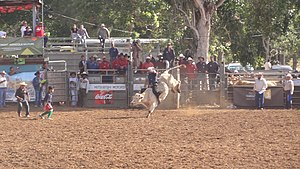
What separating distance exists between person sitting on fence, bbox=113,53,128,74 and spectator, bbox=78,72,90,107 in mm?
1339

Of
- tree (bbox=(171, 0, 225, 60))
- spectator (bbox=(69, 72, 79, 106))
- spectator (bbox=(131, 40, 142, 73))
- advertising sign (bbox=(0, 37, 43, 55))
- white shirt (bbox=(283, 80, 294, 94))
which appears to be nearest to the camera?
white shirt (bbox=(283, 80, 294, 94))

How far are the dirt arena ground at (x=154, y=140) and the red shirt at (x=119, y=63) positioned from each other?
4.00 meters

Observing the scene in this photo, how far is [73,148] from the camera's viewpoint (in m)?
13.4

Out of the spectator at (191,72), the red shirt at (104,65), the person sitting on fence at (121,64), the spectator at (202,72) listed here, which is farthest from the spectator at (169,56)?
the red shirt at (104,65)

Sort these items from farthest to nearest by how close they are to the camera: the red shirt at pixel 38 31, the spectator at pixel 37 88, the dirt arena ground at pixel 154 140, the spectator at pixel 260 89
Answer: the red shirt at pixel 38 31, the spectator at pixel 37 88, the spectator at pixel 260 89, the dirt arena ground at pixel 154 140

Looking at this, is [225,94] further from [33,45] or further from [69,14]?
[69,14]

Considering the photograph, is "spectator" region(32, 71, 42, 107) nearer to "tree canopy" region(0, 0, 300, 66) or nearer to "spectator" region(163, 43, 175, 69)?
"spectator" region(163, 43, 175, 69)

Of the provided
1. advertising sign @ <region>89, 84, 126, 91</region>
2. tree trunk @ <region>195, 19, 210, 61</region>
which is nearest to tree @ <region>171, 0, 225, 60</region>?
tree trunk @ <region>195, 19, 210, 61</region>

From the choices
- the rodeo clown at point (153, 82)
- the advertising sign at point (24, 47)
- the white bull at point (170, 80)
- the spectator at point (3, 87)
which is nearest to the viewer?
the rodeo clown at point (153, 82)

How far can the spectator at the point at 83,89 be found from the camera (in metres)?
25.0

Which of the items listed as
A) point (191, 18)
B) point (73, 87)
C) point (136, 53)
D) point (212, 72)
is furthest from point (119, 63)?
point (191, 18)

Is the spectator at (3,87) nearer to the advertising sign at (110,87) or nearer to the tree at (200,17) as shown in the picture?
the advertising sign at (110,87)

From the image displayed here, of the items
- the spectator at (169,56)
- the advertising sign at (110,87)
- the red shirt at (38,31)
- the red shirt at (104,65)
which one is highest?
the red shirt at (38,31)

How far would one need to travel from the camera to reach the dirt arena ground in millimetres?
11617
